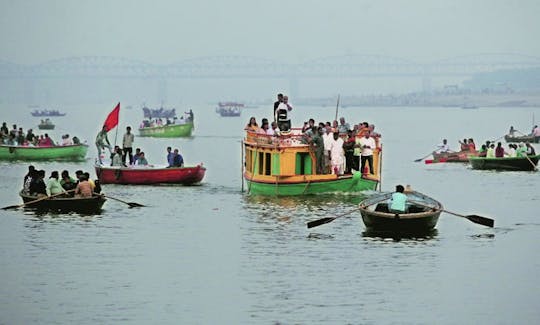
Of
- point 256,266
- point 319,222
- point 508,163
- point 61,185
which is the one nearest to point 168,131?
point 508,163

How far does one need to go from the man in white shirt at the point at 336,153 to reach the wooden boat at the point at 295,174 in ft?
1.27

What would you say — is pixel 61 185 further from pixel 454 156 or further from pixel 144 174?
pixel 454 156

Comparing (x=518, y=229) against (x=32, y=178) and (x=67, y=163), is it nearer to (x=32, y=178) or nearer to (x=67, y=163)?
(x=32, y=178)

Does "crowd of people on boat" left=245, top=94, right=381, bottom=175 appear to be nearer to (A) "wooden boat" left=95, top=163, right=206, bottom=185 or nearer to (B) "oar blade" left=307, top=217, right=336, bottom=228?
(A) "wooden boat" left=95, top=163, right=206, bottom=185

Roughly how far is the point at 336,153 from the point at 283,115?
2.14 meters

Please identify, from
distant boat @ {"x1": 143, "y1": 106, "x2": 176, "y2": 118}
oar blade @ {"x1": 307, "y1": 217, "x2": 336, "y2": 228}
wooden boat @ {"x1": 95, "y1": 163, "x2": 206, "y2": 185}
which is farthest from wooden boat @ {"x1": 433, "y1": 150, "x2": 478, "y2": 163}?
distant boat @ {"x1": 143, "y1": 106, "x2": 176, "y2": 118}

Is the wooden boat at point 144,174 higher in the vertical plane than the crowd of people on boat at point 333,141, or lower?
lower

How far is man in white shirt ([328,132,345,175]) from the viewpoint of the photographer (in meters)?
38.4

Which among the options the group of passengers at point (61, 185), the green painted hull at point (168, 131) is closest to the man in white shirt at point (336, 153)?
the group of passengers at point (61, 185)

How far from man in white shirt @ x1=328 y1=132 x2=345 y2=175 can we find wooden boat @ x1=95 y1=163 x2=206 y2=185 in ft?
24.3

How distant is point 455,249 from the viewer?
30.3 meters

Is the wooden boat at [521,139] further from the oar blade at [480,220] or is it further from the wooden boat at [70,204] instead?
the wooden boat at [70,204]

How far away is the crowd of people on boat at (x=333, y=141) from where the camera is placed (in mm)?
38438

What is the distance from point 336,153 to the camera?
3844 cm
